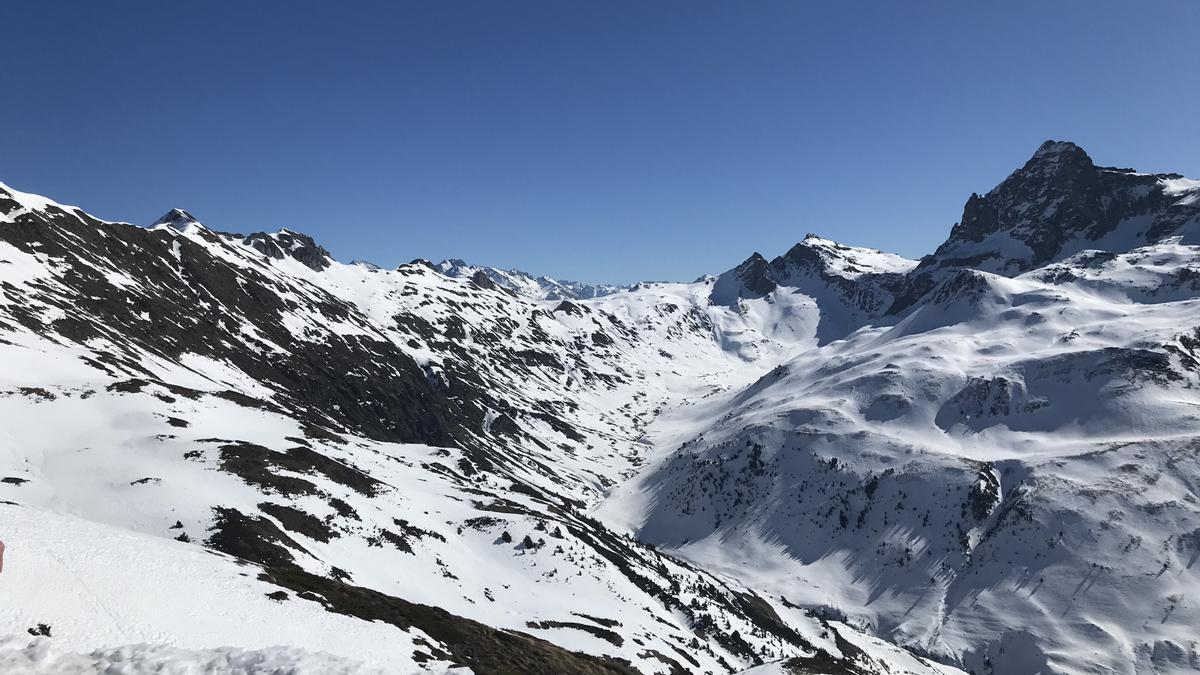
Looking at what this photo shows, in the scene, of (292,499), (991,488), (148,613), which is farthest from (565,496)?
(148,613)

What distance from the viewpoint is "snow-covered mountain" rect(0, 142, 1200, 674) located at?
25766 millimetres

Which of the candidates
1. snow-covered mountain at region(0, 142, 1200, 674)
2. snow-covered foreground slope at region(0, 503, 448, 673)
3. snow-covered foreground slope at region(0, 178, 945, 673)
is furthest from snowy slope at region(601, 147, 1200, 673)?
snow-covered foreground slope at region(0, 503, 448, 673)

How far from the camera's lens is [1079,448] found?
114m

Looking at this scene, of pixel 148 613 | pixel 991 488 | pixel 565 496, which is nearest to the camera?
pixel 148 613

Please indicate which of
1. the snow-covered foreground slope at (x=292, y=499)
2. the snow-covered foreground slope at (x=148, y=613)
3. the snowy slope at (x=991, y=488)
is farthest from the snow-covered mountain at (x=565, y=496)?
the snowy slope at (x=991, y=488)

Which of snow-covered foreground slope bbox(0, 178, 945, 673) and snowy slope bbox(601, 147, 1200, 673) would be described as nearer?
snow-covered foreground slope bbox(0, 178, 945, 673)

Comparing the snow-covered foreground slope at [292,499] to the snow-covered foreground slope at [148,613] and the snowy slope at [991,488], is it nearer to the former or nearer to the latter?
the snow-covered foreground slope at [148,613]

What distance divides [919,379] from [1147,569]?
6471 cm

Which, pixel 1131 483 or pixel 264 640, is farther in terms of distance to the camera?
pixel 1131 483

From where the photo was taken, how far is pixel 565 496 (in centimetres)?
14288

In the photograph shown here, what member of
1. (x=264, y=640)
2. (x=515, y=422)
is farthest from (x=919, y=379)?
(x=264, y=640)

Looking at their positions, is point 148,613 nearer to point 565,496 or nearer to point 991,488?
point 565,496

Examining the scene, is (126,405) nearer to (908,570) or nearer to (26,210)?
(26,210)

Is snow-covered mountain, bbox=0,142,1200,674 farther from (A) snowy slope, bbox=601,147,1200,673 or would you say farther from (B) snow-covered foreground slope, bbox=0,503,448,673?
(A) snowy slope, bbox=601,147,1200,673
